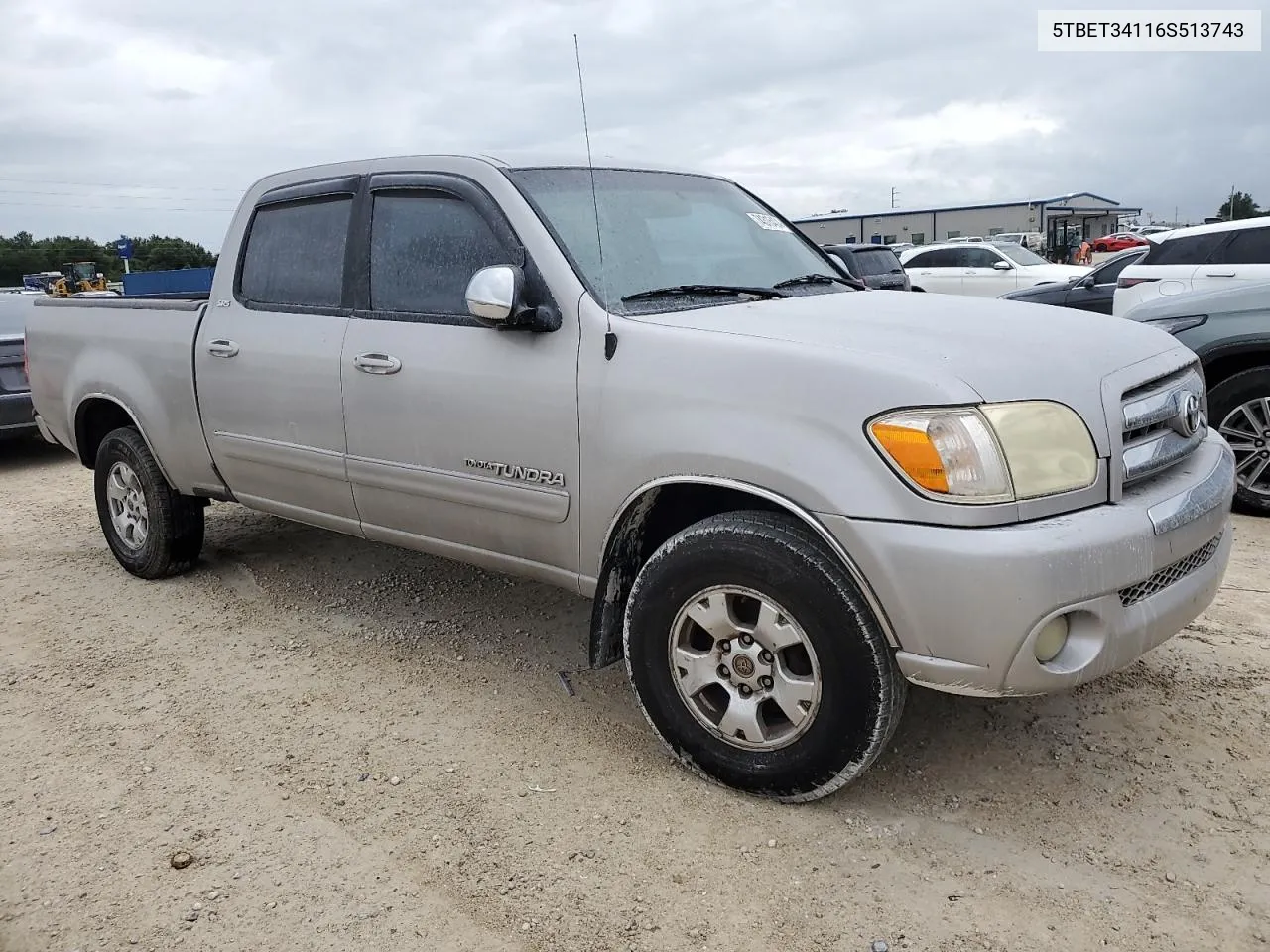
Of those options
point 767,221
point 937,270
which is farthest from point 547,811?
point 937,270

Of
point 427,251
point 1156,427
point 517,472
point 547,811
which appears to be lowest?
point 547,811

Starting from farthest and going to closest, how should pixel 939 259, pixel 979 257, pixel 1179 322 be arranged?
1. pixel 939 259
2. pixel 979 257
3. pixel 1179 322

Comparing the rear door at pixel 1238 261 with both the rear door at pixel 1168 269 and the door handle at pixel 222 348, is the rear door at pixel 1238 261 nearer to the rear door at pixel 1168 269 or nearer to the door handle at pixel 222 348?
the rear door at pixel 1168 269

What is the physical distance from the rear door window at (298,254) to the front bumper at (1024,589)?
2380mm

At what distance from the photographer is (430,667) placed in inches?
160

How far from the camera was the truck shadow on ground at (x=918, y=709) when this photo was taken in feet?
9.90

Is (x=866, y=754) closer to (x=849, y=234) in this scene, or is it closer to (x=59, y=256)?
(x=849, y=234)

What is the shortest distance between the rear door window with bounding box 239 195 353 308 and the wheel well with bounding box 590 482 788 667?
1595 mm

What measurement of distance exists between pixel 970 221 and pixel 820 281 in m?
51.1

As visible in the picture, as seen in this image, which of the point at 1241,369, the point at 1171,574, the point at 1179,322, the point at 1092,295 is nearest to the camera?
the point at 1171,574

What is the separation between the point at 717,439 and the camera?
286cm

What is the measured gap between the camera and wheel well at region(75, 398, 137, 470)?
17.2 ft

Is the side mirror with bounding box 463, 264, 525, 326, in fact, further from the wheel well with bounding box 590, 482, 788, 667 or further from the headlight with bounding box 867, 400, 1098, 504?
the headlight with bounding box 867, 400, 1098, 504

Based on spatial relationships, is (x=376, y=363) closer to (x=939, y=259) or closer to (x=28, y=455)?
(x=28, y=455)
